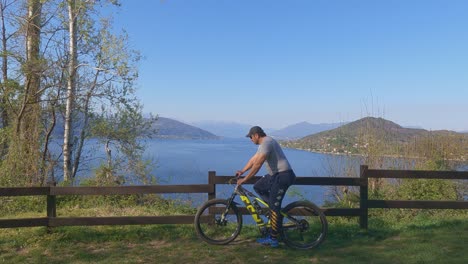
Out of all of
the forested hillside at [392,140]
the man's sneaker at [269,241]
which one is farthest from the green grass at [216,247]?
the forested hillside at [392,140]

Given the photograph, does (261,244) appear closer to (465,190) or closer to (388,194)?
(388,194)

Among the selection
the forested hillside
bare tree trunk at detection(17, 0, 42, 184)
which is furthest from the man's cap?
bare tree trunk at detection(17, 0, 42, 184)

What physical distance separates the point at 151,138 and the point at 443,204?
9749mm

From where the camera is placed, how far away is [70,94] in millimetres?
12430

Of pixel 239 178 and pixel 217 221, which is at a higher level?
pixel 239 178

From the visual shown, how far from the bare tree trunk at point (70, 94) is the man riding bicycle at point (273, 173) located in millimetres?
8289

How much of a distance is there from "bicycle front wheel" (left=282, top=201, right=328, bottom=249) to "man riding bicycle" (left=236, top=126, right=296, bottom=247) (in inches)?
8.2

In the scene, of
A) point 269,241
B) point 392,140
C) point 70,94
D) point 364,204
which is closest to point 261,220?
point 269,241

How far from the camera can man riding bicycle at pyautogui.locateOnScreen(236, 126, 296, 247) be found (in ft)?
19.3

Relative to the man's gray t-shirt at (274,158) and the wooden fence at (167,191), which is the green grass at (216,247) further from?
the man's gray t-shirt at (274,158)

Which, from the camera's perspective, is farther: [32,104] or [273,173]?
[32,104]

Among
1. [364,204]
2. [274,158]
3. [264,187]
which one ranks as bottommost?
[364,204]

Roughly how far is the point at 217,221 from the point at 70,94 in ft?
27.1

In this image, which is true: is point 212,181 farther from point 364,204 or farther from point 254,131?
point 364,204
